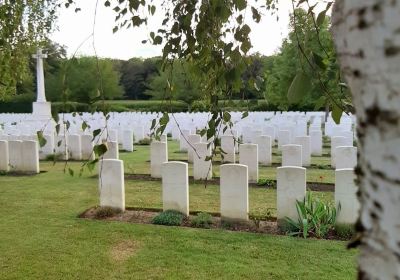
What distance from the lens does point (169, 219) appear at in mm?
5703

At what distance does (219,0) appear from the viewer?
2.13m

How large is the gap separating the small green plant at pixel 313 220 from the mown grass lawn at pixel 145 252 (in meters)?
0.25

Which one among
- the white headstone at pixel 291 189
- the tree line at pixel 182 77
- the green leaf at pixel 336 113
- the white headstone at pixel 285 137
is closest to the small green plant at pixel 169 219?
the white headstone at pixel 291 189

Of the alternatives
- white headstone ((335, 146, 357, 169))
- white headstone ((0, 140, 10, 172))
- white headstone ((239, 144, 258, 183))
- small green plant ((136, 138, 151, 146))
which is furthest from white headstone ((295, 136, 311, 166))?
small green plant ((136, 138, 151, 146))

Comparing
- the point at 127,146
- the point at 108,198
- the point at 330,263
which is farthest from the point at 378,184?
the point at 127,146

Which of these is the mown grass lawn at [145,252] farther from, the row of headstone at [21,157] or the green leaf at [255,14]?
the row of headstone at [21,157]

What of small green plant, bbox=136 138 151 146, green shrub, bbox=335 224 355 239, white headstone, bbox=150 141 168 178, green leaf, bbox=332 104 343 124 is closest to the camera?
green leaf, bbox=332 104 343 124

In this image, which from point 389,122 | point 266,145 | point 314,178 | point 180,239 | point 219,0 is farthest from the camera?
point 266,145

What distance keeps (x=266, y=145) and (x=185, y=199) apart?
15.3ft

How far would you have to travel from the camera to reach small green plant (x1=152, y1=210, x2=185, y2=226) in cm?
567

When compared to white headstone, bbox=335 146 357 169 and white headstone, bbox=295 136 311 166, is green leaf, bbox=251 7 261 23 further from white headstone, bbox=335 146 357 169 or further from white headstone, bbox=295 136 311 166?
white headstone, bbox=295 136 311 166

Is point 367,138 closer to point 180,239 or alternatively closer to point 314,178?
point 180,239

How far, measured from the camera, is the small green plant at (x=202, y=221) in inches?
220

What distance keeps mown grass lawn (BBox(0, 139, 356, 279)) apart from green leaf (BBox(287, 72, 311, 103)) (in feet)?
9.99
